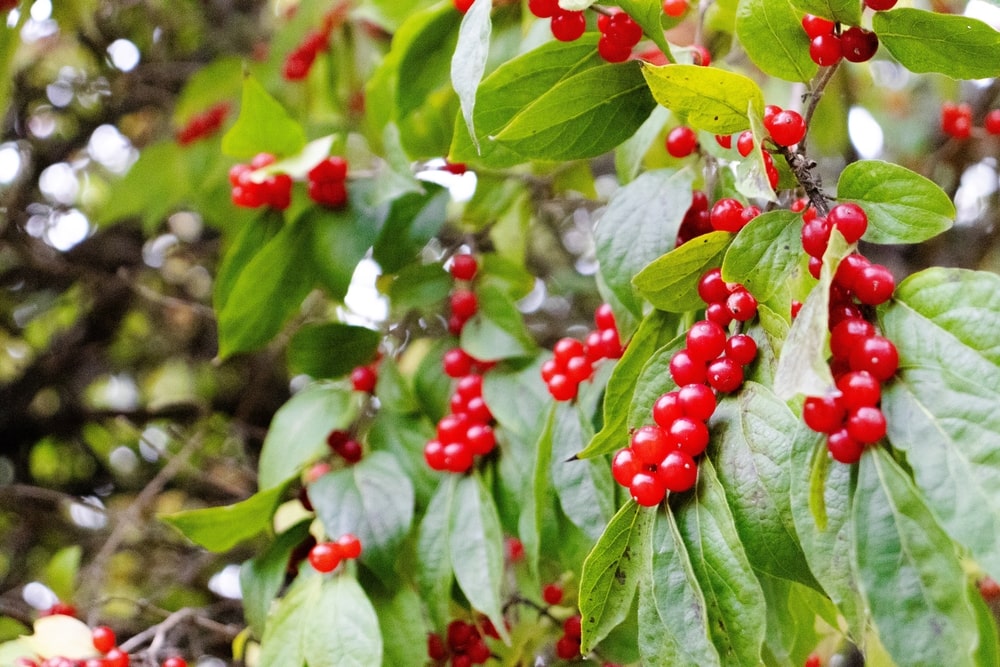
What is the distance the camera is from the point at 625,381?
65 centimetres

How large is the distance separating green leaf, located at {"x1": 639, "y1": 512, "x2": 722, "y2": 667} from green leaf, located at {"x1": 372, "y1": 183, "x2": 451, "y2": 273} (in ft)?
2.07

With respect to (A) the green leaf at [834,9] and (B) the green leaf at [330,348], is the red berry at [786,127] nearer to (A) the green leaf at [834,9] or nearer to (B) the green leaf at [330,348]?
(A) the green leaf at [834,9]

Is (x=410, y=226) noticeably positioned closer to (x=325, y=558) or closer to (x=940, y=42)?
(x=325, y=558)

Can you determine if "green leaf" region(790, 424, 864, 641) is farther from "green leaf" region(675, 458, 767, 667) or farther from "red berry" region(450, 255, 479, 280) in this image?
"red berry" region(450, 255, 479, 280)

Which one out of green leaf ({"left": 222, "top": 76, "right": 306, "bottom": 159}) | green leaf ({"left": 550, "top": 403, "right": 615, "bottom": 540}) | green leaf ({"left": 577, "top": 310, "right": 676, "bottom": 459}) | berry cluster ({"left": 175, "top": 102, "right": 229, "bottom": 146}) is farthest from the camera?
berry cluster ({"left": 175, "top": 102, "right": 229, "bottom": 146})

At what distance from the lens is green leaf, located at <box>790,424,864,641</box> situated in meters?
0.46

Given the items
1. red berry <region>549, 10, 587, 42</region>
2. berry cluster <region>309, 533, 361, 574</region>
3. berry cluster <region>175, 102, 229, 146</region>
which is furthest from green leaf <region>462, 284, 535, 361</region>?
berry cluster <region>175, 102, 229, 146</region>

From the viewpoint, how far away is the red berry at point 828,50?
1.86 feet

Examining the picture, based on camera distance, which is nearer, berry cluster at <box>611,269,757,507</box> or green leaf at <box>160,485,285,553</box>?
berry cluster at <box>611,269,757,507</box>

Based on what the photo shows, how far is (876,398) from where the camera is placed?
0.45m

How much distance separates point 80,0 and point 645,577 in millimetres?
1514

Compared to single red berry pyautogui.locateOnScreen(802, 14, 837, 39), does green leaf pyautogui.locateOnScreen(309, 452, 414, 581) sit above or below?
below

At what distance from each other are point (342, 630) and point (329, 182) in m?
0.54

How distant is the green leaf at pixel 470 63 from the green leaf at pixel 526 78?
10cm
